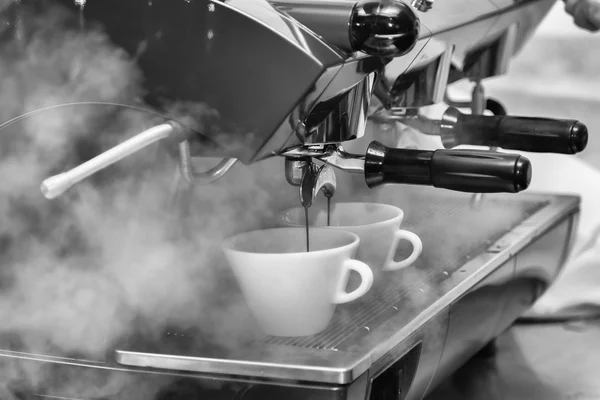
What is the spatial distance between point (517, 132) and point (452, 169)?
0.68 feet

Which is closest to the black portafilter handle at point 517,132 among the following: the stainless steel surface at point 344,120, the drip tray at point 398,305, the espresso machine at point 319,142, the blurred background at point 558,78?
the espresso machine at point 319,142

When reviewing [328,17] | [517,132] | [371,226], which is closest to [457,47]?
[517,132]

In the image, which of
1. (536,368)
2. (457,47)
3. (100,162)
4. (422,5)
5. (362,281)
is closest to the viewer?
(100,162)

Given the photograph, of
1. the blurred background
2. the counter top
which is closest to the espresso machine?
the counter top

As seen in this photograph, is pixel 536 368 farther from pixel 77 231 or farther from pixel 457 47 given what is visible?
pixel 77 231

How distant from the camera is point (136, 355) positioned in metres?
0.58

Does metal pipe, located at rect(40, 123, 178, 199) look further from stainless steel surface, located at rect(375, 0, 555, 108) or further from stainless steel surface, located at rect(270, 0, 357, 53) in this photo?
stainless steel surface, located at rect(375, 0, 555, 108)

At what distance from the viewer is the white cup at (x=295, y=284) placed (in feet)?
1.92

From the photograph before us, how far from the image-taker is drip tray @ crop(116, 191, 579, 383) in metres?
0.56

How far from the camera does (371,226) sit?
2.29ft

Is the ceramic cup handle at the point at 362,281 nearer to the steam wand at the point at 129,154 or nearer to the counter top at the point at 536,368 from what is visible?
the steam wand at the point at 129,154

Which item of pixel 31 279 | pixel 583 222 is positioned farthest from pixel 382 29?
pixel 583 222

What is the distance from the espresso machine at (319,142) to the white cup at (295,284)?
0.02 m

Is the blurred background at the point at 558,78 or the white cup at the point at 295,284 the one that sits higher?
the white cup at the point at 295,284
